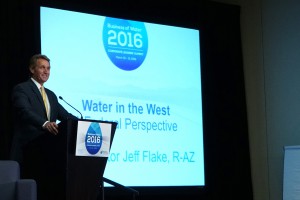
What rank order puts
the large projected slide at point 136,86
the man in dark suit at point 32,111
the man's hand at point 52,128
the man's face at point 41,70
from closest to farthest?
the man's hand at point 52,128 < the man in dark suit at point 32,111 < the man's face at point 41,70 < the large projected slide at point 136,86

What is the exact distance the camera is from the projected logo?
200 inches

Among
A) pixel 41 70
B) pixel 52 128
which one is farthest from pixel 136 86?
pixel 52 128

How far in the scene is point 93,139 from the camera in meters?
3.23

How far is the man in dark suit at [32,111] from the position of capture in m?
3.59

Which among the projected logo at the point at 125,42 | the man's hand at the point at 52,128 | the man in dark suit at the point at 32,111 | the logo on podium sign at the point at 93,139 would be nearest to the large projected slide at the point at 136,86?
the projected logo at the point at 125,42

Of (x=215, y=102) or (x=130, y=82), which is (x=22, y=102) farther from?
(x=215, y=102)

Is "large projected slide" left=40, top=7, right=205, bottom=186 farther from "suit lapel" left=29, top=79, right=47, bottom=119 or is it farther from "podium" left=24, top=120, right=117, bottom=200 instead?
"podium" left=24, top=120, right=117, bottom=200

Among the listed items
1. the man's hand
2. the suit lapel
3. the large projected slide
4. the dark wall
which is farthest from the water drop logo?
the dark wall

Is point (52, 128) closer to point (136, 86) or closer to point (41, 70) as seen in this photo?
point (41, 70)

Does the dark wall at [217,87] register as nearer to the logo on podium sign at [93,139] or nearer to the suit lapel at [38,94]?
the suit lapel at [38,94]

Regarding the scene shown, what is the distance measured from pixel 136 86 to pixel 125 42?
0.41 meters

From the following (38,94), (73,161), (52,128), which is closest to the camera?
(73,161)

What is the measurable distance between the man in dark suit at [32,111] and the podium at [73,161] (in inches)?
6.7

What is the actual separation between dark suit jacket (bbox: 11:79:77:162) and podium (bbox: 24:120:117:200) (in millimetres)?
218
